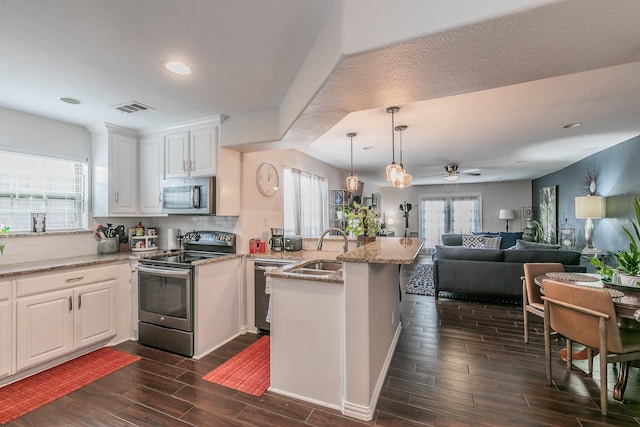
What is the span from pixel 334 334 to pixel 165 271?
6.10ft

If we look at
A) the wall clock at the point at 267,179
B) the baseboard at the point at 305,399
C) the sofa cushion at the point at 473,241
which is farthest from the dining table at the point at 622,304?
the sofa cushion at the point at 473,241

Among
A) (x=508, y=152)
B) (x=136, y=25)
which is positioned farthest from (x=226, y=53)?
(x=508, y=152)

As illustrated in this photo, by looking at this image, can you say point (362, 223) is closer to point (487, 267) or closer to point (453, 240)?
point (487, 267)

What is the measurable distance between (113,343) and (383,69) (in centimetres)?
361

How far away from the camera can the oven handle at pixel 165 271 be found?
2.71 meters

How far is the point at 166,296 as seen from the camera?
2855 millimetres

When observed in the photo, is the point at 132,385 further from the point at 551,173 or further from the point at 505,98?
the point at 551,173

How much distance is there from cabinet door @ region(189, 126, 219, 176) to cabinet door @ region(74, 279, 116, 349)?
1492mm

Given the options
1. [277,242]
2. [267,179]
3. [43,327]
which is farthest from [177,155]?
[43,327]

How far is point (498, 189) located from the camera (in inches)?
369

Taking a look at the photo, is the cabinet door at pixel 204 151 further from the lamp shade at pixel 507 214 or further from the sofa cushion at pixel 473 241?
the lamp shade at pixel 507 214

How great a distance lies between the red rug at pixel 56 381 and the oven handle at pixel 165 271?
31.7 inches

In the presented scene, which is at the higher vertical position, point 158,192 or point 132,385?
point 158,192

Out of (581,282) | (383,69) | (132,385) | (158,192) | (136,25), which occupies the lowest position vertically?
(132,385)
